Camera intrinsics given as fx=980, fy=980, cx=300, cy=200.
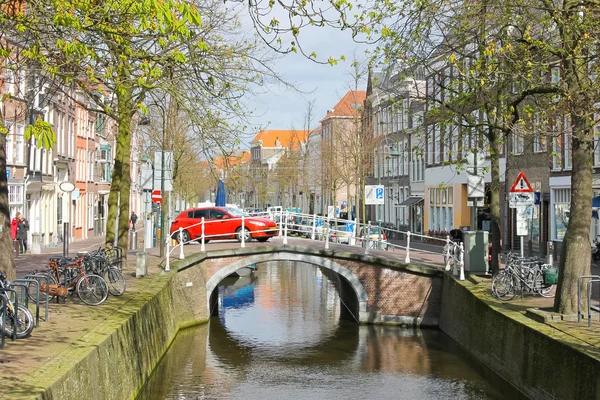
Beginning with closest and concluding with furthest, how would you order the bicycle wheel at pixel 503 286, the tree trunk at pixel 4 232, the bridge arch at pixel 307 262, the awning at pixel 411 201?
1. the tree trunk at pixel 4 232
2. the bicycle wheel at pixel 503 286
3. the bridge arch at pixel 307 262
4. the awning at pixel 411 201

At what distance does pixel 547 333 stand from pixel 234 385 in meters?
6.65

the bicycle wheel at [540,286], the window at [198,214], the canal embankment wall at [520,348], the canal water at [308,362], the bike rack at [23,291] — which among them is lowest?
the canal water at [308,362]

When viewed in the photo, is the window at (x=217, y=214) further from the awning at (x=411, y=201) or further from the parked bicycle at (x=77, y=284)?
the awning at (x=411, y=201)

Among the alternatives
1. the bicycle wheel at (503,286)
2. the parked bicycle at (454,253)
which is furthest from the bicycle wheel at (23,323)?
the parked bicycle at (454,253)

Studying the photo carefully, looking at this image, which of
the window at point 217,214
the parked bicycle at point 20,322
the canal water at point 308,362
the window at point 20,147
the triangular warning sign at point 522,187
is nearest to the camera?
the parked bicycle at point 20,322

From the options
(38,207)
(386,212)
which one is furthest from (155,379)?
(386,212)

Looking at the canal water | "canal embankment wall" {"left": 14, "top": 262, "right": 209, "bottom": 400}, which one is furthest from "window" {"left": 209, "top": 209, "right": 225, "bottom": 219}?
"canal embankment wall" {"left": 14, "top": 262, "right": 209, "bottom": 400}

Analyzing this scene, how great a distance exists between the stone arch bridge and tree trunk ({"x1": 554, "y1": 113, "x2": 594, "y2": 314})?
10289 mm

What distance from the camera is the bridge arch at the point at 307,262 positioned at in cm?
2834

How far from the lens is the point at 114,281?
63.8 feet

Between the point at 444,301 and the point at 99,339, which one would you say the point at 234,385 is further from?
the point at 444,301

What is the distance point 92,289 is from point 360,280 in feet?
38.4

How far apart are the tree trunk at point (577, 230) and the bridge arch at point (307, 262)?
11754mm

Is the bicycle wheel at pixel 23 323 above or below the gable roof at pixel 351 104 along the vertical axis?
below
